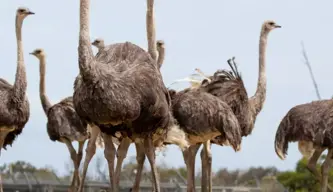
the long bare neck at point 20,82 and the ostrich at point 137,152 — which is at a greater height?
the long bare neck at point 20,82

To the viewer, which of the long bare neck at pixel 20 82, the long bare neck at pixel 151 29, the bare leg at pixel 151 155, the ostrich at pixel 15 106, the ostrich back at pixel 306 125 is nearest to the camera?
the bare leg at pixel 151 155

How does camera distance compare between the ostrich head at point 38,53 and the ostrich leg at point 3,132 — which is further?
the ostrich head at point 38,53

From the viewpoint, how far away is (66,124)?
1877 cm

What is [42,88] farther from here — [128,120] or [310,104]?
[128,120]

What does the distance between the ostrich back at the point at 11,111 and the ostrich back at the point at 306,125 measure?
169 inches

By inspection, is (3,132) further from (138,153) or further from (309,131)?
(309,131)

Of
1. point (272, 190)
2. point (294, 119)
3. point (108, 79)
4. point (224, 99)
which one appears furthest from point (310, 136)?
point (108, 79)

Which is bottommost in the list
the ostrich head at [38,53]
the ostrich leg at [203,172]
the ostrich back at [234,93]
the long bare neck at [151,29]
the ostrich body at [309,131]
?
the ostrich leg at [203,172]

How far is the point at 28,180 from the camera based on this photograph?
1755cm

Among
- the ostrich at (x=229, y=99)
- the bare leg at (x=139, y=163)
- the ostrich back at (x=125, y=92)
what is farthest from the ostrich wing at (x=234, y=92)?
the ostrich back at (x=125, y=92)

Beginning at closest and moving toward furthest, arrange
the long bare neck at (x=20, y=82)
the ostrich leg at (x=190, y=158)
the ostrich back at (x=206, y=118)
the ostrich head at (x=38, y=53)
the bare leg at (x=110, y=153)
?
the bare leg at (x=110, y=153) < the ostrich back at (x=206, y=118) < the ostrich leg at (x=190, y=158) < the long bare neck at (x=20, y=82) < the ostrich head at (x=38, y=53)

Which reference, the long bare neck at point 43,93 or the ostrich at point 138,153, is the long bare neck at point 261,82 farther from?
the long bare neck at point 43,93

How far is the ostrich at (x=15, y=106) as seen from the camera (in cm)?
1584

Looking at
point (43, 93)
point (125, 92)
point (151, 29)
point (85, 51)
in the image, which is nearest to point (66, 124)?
point (43, 93)
